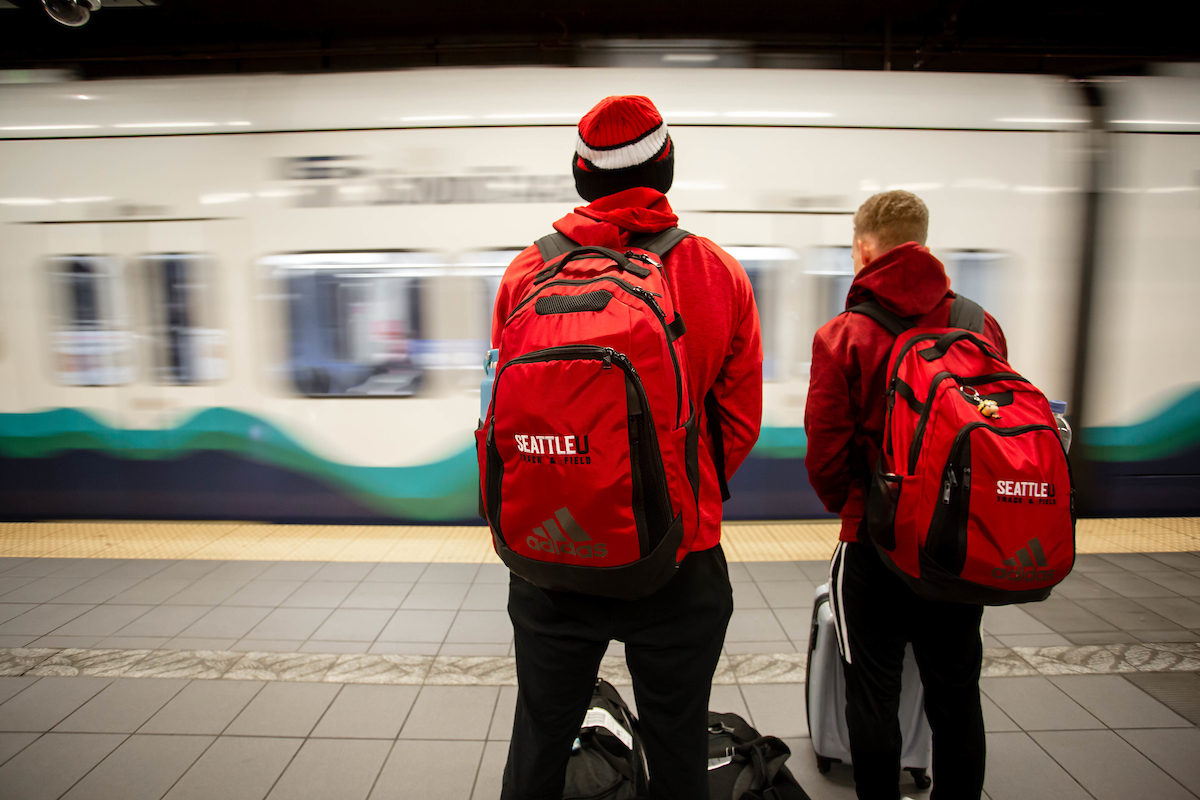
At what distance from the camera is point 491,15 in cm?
512

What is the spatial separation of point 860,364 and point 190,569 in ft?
11.8

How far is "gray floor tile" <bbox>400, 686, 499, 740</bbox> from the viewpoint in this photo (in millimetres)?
1990

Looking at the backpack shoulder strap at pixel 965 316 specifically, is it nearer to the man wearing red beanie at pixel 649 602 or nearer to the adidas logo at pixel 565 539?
the man wearing red beanie at pixel 649 602

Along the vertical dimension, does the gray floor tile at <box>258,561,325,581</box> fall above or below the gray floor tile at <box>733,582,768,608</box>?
below

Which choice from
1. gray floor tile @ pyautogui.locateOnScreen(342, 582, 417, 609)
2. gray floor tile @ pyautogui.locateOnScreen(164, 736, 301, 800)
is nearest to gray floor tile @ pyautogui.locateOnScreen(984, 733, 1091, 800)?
gray floor tile @ pyautogui.locateOnScreen(164, 736, 301, 800)

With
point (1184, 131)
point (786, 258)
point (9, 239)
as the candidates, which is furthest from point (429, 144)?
point (1184, 131)

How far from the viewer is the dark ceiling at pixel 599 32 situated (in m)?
4.97

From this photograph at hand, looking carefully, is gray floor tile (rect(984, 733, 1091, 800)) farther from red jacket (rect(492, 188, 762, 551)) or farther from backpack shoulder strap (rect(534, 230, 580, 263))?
backpack shoulder strap (rect(534, 230, 580, 263))

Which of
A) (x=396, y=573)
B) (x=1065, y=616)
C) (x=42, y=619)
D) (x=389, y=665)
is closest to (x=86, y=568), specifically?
(x=42, y=619)

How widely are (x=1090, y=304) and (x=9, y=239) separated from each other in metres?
6.33

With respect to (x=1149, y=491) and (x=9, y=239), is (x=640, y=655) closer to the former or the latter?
(x=1149, y=491)

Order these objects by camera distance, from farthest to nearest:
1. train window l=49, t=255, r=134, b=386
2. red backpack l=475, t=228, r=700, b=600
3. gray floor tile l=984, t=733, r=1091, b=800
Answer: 1. train window l=49, t=255, r=134, b=386
2. gray floor tile l=984, t=733, r=1091, b=800
3. red backpack l=475, t=228, r=700, b=600

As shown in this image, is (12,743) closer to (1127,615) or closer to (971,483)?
(971,483)

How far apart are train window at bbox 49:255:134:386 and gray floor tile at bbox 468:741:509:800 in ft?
10.5
